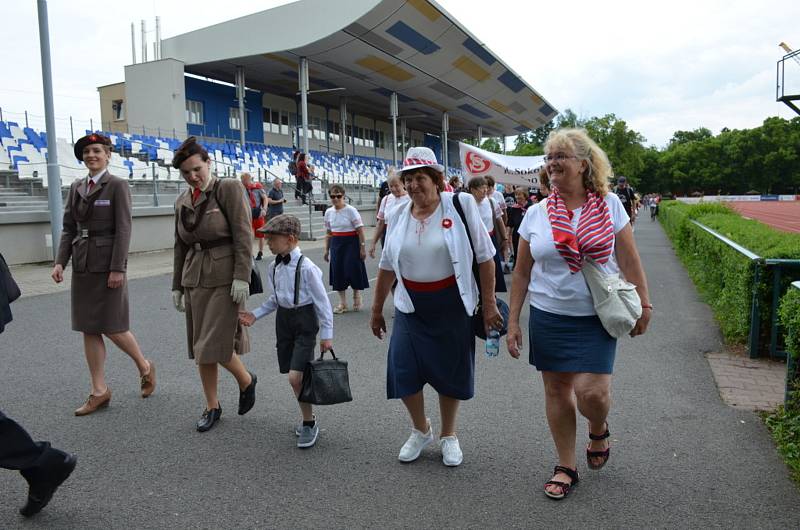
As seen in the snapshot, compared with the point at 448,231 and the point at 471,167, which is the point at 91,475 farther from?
the point at 471,167

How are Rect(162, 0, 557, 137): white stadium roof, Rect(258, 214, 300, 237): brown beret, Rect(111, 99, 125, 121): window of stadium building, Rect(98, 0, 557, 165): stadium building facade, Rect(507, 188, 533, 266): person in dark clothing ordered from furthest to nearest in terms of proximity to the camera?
Rect(111, 99, 125, 121): window of stadium building
Rect(98, 0, 557, 165): stadium building facade
Rect(162, 0, 557, 137): white stadium roof
Rect(507, 188, 533, 266): person in dark clothing
Rect(258, 214, 300, 237): brown beret

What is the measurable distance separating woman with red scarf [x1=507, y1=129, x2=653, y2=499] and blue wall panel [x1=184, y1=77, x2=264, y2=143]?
33.9 meters

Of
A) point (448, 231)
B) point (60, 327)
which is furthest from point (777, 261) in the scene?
point (60, 327)

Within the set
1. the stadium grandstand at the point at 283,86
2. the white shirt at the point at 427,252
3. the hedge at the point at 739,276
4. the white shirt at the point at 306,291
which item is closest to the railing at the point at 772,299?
the hedge at the point at 739,276

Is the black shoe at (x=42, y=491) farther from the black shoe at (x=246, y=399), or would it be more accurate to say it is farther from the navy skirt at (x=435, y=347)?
the navy skirt at (x=435, y=347)

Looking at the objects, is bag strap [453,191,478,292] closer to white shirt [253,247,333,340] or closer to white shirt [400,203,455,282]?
white shirt [400,203,455,282]

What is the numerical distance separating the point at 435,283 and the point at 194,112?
3478cm

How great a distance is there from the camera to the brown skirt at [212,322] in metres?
3.98

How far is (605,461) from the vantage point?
11.1 feet

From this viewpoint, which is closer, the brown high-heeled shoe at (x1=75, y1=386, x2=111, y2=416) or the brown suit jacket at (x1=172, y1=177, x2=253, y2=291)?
the brown suit jacket at (x1=172, y1=177, x2=253, y2=291)

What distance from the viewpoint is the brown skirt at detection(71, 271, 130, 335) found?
447cm

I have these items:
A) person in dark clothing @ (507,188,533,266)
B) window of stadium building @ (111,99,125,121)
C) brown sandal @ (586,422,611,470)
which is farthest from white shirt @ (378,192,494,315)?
window of stadium building @ (111,99,125,121)

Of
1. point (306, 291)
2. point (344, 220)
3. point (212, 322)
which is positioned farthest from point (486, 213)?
point (212, 322)

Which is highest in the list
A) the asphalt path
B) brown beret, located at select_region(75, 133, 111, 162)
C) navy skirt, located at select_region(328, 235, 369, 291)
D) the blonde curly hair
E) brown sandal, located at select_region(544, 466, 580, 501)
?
brown beret, located at select_region(75, 133, 111, 162)
